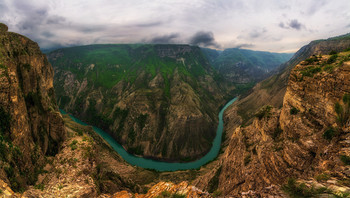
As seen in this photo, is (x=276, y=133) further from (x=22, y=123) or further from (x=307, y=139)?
(x=22, y=123)

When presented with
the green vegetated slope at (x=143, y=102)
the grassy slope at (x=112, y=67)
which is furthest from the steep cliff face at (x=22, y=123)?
the grassy slope at (x=112, y=67)

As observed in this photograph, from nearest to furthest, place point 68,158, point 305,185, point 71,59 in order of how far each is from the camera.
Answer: point 305,185 → point 68,158 → point 71,59

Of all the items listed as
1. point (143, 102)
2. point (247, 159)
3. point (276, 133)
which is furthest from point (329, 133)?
point (143, 102)

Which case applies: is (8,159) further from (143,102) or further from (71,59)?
(71,59)

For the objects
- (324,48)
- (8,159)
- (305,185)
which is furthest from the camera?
(324,48)

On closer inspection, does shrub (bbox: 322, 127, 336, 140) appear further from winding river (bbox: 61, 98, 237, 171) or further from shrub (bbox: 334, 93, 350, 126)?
winding river (bbox: 61, 98, 237, 171)

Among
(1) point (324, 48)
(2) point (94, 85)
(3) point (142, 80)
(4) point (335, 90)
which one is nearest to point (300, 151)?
(4) point (335, 90)

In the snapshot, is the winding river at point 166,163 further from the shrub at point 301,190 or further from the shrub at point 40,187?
the shrub at point 301,190
